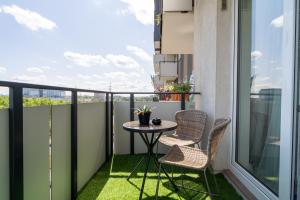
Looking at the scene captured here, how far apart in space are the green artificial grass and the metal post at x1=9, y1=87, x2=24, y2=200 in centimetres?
121

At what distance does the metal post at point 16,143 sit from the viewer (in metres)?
1.47

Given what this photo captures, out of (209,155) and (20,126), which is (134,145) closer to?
(209,155)

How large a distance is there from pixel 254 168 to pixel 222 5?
2153mm

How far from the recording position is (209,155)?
7.20 ft

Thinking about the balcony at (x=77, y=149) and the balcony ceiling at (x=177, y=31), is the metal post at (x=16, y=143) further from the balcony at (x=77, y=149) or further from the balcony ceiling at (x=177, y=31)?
the balcony ceiling at (x=177, y=31)

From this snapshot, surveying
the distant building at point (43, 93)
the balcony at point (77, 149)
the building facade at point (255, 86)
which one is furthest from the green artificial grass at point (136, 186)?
the distant building at point (43, 93)

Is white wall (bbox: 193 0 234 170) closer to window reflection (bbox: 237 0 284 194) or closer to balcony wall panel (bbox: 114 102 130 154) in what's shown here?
window reflection (bbox: 237 0 284 194)

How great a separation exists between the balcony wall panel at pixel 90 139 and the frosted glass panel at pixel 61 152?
32 centimetres

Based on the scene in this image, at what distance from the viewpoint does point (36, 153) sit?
5.91ft

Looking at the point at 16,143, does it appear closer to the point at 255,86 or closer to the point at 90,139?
the point at 90,139

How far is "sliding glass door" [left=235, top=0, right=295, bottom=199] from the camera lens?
1.84 metres

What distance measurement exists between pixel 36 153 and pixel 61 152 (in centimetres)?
49

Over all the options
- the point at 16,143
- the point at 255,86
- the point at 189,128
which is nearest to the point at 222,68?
the point at 255,86

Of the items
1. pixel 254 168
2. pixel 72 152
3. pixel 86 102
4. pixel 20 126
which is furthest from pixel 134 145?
pixel 20 126
